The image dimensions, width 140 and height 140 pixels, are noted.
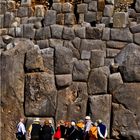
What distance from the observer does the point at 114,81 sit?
1273 cm

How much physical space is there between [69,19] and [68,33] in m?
0.95

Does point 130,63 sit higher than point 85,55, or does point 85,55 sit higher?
point 130,63

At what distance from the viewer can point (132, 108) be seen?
12430 mm

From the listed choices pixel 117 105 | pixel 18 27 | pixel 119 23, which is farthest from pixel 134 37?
pixel 18 27

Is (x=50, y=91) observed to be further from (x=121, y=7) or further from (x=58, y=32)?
(x=121, y=7)

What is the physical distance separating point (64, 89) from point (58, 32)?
2.20 metres

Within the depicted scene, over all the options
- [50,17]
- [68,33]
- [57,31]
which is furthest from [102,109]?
Result: [50,17]

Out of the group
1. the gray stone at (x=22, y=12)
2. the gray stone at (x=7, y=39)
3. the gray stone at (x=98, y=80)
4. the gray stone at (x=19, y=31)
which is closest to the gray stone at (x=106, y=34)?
the gray stone at (x=98, y=80)

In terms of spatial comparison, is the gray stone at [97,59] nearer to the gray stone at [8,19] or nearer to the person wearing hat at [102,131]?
the person wearing hat at [102,131]

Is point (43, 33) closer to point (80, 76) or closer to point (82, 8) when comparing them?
point (82, 8)

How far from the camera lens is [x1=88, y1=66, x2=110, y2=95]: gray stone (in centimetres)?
1284

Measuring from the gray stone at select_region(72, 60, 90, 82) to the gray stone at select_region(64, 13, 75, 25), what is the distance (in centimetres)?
251

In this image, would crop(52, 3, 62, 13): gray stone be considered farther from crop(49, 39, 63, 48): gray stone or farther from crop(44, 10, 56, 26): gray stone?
crop(49, 39, 63, 48): gray stone

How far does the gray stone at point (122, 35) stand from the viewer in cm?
1370
